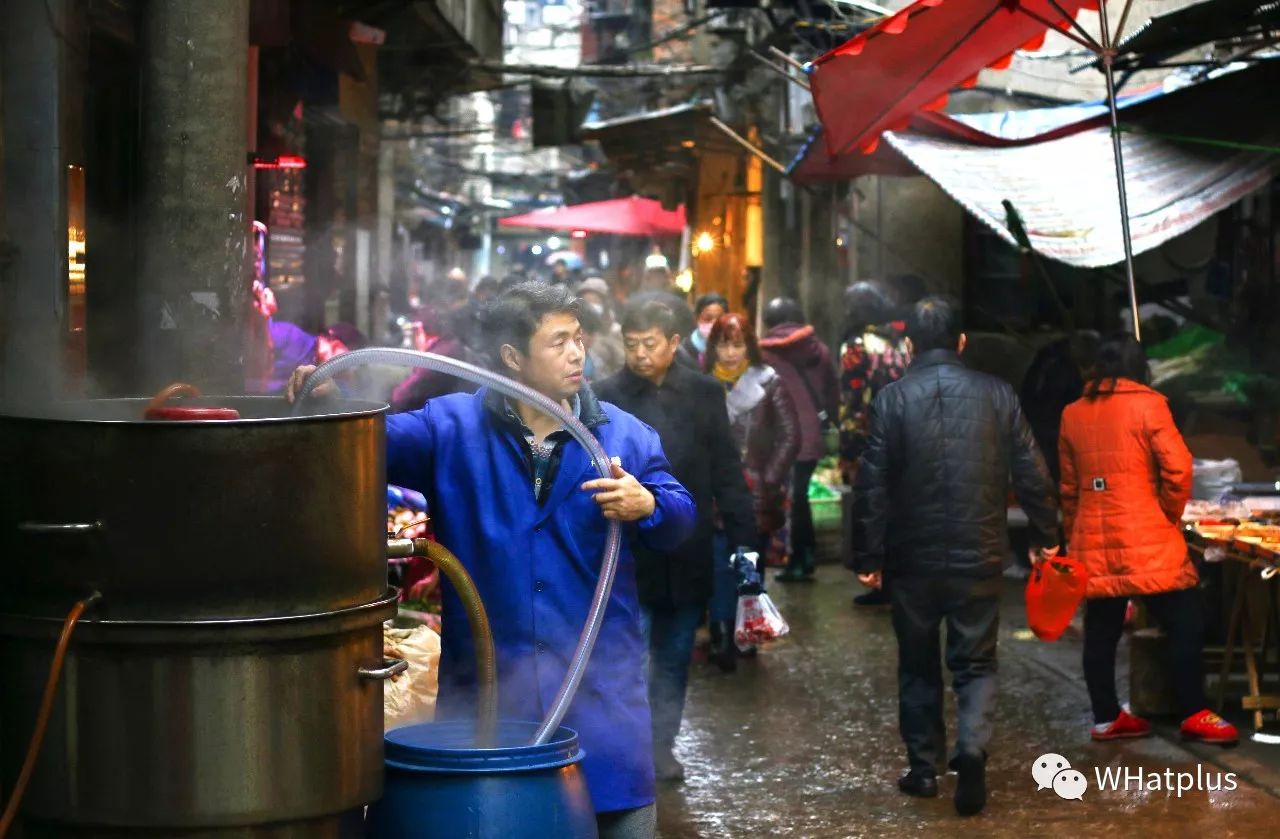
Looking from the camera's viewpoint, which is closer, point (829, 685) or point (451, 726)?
point (451, 726)

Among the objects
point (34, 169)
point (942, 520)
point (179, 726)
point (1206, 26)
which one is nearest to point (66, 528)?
point (179, 726)

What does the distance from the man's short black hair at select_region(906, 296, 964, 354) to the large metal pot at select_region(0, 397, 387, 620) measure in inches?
182

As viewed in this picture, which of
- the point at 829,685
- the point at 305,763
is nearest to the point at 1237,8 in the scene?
the point at 829,685

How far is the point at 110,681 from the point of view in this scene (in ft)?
11.5

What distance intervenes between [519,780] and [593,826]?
0.96 ft

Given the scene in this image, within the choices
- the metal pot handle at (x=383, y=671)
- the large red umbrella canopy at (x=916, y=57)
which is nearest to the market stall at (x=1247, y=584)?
the large red umbrella canopy at (x=916, y=57)

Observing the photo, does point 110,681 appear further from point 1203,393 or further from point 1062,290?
point 1062,290

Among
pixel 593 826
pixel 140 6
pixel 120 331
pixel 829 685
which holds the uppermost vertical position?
pixel 140 6

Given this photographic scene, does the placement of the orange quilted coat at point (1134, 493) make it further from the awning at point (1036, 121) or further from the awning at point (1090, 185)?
the awning at point (1036, 121)

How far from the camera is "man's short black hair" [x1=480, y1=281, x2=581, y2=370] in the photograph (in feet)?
16.2

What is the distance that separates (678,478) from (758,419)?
118 inches

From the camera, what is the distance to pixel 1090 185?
1173cm

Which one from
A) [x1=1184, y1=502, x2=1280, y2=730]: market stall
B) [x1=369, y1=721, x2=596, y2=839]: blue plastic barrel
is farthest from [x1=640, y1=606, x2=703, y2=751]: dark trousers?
[x1=369, y1=721, x2=596, y2=839]: blue plastic barrel

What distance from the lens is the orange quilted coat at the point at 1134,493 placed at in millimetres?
8305
